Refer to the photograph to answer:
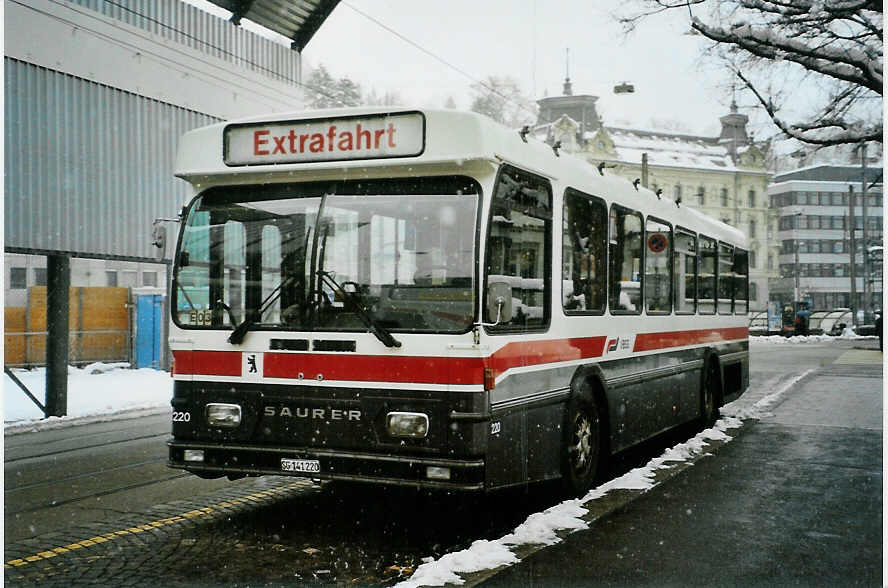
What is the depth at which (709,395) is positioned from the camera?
12742mm

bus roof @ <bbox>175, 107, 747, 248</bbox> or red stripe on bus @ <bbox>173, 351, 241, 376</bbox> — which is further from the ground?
bus roof @ <bbox>175, 107, 747, 248</bbox>

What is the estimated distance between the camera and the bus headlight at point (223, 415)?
6707mm

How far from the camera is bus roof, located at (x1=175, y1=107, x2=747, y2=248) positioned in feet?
20.9

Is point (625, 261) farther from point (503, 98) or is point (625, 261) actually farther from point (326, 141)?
point (503, 98)

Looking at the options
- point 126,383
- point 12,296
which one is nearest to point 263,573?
point 126,383

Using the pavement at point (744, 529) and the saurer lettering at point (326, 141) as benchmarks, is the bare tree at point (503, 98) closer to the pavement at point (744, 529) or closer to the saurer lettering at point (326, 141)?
the pavement at point (744, 529)

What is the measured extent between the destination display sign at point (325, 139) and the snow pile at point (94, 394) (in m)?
8.18

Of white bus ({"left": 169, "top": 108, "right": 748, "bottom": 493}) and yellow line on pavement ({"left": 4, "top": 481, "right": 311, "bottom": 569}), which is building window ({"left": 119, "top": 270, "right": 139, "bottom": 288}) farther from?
white bus ({"left": 169, "top": 108, "right": 748, "bottom": 493})

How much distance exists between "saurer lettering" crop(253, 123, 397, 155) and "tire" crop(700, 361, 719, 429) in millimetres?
7168

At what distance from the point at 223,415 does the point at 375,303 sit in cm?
136

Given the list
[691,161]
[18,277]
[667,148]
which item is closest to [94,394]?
[18,277]

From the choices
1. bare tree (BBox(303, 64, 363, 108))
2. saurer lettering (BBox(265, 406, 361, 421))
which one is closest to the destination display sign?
saurer lettering (BBox(265, 406, 361, 421))

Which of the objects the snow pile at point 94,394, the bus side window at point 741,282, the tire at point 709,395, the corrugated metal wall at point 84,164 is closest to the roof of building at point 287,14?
the corrugated metal wall at point 84,164

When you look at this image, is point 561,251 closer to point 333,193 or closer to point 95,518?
point 333,193
